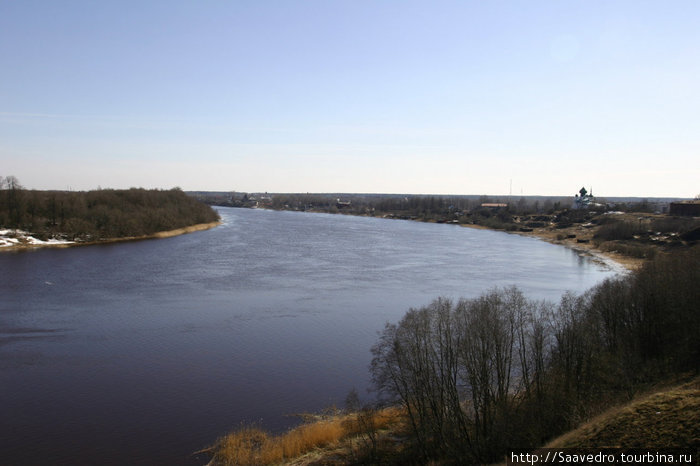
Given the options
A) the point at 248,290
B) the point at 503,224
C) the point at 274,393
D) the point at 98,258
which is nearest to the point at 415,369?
the point at 274,393

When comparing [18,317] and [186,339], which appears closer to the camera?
[186,339]

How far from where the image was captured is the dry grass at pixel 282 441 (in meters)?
9.65

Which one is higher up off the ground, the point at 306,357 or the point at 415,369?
the point at 415,369

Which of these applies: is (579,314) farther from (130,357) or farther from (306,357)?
(130,357)

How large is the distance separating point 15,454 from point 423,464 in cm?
789

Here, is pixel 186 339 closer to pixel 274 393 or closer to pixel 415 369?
pixel 274 393

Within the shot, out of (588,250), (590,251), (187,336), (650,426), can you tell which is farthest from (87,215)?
(650,426)

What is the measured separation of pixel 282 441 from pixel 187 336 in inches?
308

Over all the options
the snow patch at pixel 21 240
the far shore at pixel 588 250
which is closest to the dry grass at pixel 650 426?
the far shore at pixel 588 250

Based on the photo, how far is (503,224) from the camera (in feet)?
238

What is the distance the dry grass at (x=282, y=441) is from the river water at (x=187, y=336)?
1.67 feet

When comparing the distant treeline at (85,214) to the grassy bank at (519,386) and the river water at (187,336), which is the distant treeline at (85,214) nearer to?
the river water at (187,336)

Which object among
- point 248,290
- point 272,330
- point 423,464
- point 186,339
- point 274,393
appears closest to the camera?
point 423,464

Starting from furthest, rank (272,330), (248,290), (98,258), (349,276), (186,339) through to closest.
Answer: (98,258), (349,276), (248,290), (272,330), (186,339)
